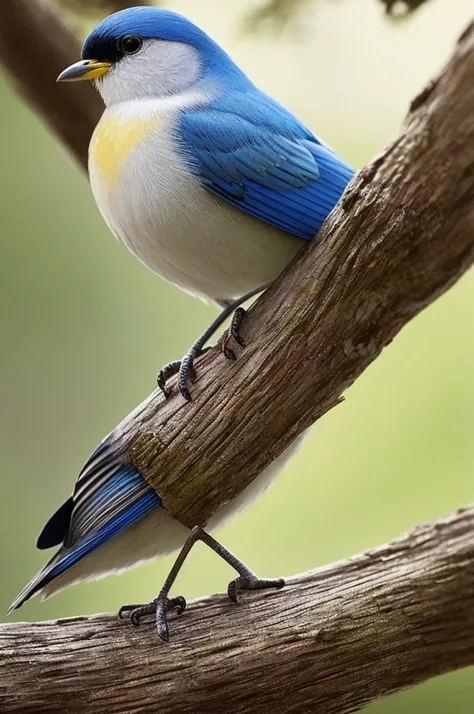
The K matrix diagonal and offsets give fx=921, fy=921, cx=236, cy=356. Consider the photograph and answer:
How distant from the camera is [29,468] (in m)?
2.96

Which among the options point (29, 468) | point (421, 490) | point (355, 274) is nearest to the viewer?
point (355, 274)

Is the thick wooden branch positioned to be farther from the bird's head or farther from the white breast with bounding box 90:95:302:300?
the bird's head

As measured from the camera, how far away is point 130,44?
1.72 meters

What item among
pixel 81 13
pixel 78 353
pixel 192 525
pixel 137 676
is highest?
pixel 81 13

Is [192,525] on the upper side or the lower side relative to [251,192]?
lower

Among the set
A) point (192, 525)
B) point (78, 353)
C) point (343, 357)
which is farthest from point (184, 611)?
point (78, 353)

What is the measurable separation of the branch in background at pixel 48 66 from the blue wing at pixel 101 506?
1.00m

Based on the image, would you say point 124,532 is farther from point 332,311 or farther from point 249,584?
point 332,311

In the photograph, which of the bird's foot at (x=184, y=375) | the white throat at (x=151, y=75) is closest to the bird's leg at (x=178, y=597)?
the bird's foot at (x=184, y=375)

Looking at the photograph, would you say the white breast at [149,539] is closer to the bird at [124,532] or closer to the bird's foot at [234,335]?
the bird at [124,532]

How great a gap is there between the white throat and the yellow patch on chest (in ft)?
0.36

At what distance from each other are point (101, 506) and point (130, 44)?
854 mm

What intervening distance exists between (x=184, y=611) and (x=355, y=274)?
64cm

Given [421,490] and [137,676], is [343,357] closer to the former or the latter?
[137,676]
